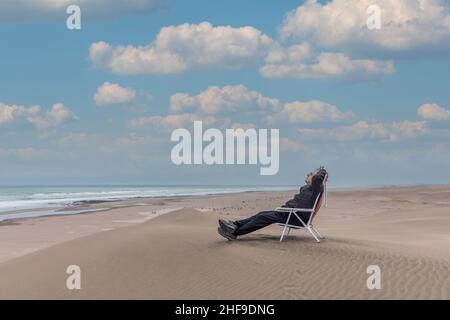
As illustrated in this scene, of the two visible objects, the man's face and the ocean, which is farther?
the ocean

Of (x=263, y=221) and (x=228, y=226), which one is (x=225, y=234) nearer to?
(x=228, y=226)

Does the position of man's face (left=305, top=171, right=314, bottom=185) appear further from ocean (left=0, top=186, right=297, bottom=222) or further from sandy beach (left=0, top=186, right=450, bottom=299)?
ocean (left=0, top=186, right=297, bottom=222)

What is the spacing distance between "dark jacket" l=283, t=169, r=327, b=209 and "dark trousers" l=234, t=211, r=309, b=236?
0.20 m

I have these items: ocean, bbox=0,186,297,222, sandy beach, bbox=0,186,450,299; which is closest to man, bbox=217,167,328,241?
sandy beach, bbox=0,186,450,299

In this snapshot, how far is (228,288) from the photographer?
998 centimetres

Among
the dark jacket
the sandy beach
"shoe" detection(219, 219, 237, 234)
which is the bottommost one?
the sandy beach

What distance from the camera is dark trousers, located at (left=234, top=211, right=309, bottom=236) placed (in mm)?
12914

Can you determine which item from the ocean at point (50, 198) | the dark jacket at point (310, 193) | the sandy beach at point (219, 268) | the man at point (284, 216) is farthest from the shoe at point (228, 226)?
the ocean at point (50, 198)

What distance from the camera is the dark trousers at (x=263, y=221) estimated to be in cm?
1291

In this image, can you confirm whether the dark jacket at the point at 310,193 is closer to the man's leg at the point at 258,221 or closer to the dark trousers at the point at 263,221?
the dark trousers at the point at 263,221
